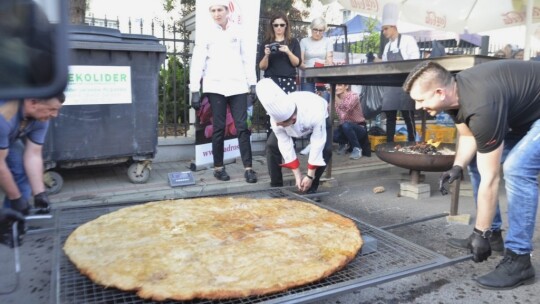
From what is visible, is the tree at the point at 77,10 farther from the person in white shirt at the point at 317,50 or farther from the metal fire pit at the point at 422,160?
the metal fire pit at the point at 422,160

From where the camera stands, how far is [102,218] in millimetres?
2832

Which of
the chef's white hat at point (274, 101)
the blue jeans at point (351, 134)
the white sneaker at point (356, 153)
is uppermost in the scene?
the chef's white hat at point (274, 101)

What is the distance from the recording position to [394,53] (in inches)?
240

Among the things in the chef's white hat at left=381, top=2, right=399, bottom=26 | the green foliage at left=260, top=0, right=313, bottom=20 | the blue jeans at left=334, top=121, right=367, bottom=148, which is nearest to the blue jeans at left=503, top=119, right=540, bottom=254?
the chef's white hat at left=381, top=2, right=399, bottom=26

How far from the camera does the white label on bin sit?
4230 millimetres

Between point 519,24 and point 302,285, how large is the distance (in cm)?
807

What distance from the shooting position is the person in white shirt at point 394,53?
19.9ft

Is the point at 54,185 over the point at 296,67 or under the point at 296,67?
under

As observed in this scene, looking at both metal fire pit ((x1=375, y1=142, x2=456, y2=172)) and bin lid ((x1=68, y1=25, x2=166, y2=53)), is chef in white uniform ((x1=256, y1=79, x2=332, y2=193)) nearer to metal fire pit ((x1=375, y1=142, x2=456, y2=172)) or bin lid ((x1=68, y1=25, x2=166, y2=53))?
metal fire pit ((x1=375, y1=142, x2=456, y2=172))

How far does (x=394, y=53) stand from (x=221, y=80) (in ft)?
9.10

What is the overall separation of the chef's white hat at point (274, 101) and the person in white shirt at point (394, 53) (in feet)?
10.2

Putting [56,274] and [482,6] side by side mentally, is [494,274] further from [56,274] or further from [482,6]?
[482,6]

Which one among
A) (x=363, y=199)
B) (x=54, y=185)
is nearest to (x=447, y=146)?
(x=363, y=199)

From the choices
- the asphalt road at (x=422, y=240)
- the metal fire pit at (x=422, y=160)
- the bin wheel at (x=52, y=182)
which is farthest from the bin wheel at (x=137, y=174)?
the metal fire pit at (x=422, y=160)
